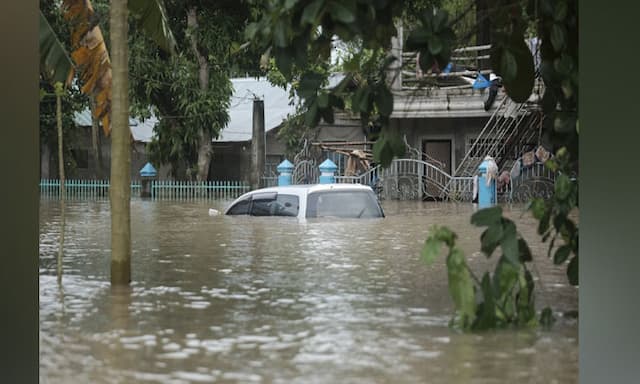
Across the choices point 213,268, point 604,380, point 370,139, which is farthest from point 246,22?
point 604,380

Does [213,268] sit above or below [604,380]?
above

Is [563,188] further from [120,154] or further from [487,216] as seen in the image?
[120,154]

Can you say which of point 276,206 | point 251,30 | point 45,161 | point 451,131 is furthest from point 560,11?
point 45,161

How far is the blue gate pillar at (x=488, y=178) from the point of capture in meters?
2.89

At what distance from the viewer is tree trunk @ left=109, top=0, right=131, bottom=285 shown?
2.92 m

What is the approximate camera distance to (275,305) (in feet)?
9.14

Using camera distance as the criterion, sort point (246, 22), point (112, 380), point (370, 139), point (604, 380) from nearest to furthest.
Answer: point (604, 380)
point (112, 380)
point (370, 139)
point (246, 22)

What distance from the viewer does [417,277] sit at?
2.80 meters

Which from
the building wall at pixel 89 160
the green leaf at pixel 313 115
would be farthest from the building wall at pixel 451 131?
the building wall at pixel 89 160

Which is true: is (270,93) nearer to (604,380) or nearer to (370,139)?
(370,139)

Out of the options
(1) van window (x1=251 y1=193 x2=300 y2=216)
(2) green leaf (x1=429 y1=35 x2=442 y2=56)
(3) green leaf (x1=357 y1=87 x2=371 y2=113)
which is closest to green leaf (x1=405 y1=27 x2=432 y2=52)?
(2) green leaf (x1=429 y1=35 x2=442 y2=56)

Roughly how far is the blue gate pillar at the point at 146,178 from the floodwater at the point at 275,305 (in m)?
0.08

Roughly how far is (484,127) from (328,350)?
3.48 feet

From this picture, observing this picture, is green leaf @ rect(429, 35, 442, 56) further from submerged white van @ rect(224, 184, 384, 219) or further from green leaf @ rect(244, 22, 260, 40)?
submerged white van @ rect(224, 184, 384, 219)
